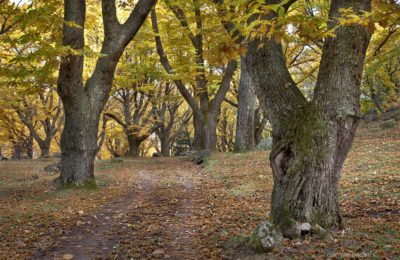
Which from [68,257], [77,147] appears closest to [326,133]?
[68,257]

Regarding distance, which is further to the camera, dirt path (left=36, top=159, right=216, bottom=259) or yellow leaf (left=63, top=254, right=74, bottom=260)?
dirt path (left=36, top=159, right=216, bottom=259)

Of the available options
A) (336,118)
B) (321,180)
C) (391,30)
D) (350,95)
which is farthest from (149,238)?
(391,30)

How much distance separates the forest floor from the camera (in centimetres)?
321

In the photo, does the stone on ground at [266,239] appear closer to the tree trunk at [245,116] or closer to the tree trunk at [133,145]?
the tree trunk at [245,116]

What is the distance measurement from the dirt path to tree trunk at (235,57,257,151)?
6726 mm

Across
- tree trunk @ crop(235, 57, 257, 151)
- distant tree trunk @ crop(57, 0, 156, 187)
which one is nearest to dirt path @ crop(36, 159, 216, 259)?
distant tree trunk @ crop(57, 0, 156, 187)

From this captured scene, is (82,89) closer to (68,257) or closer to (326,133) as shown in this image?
(68,257)

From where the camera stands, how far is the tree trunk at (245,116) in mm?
13242

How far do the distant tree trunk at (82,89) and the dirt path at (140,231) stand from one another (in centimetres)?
171

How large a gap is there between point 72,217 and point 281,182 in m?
3.95

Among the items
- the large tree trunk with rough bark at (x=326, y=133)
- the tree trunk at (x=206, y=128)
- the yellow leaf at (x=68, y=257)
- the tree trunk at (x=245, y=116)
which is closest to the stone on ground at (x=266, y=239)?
the large tree trunk with rough bark at (x=326, y=133)

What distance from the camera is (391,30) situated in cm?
1096

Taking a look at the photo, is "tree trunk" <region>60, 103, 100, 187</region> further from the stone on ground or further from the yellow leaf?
the stone on ground

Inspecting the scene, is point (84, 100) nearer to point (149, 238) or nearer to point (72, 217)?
point (72, 217)
